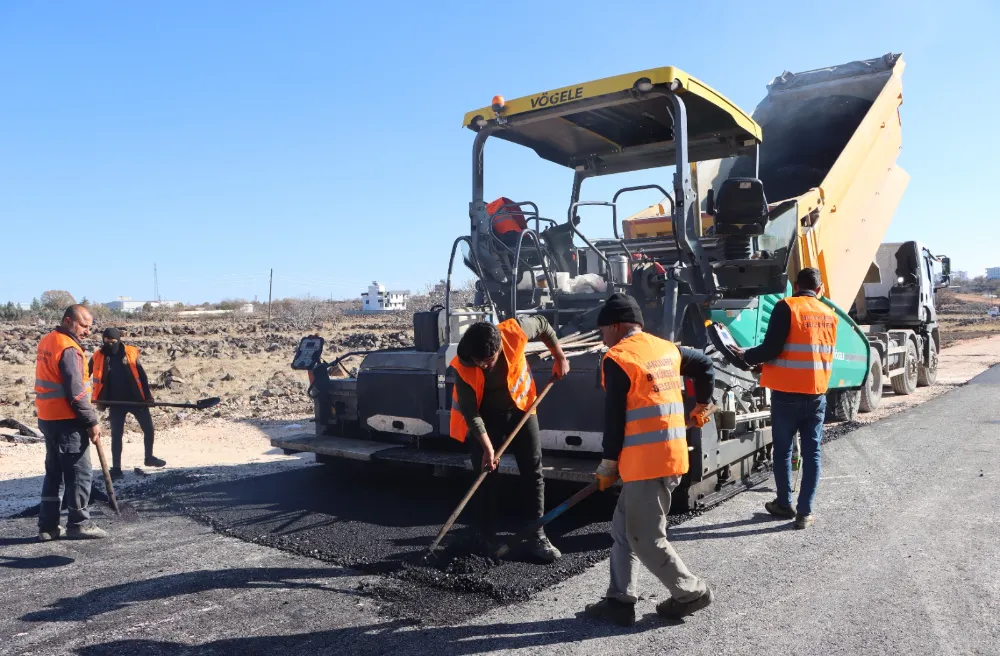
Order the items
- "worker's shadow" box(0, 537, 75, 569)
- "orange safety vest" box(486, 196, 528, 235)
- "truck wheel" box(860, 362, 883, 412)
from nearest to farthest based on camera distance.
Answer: "worker's shadow" box(0, 537, 75, 569) < "orange safety vest" box(486, 196, 528, 235) < "truck wheel" box(860, 362, 883, 412)

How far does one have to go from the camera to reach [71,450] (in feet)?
15.7

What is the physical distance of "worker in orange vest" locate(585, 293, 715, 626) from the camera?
3.08 metres

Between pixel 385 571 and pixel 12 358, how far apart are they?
682 inches

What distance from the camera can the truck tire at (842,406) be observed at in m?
8.02

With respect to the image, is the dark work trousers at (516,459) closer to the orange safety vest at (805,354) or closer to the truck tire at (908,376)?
the orange safety vest at (805,354)

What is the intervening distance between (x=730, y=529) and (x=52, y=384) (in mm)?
4295

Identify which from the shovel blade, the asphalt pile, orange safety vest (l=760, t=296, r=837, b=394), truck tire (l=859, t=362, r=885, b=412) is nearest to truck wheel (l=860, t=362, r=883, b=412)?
truck tire (l=859, t=362, r=885, b=412)

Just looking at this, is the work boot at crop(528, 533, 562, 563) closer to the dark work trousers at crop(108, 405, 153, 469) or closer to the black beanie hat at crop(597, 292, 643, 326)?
the black beanie hat at crop(597, 292, 643, 326)

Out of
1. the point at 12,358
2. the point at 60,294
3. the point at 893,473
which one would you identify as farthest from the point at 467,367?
the point at 60,294

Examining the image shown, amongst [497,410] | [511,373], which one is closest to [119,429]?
[497,410]

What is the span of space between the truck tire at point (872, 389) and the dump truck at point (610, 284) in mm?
2077

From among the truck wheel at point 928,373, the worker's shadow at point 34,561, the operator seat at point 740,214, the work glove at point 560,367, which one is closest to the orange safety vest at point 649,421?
the work glove at point 560,367

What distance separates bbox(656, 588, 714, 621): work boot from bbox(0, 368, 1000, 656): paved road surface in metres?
0.07

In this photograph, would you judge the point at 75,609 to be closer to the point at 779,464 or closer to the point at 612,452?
the point at 612,452
